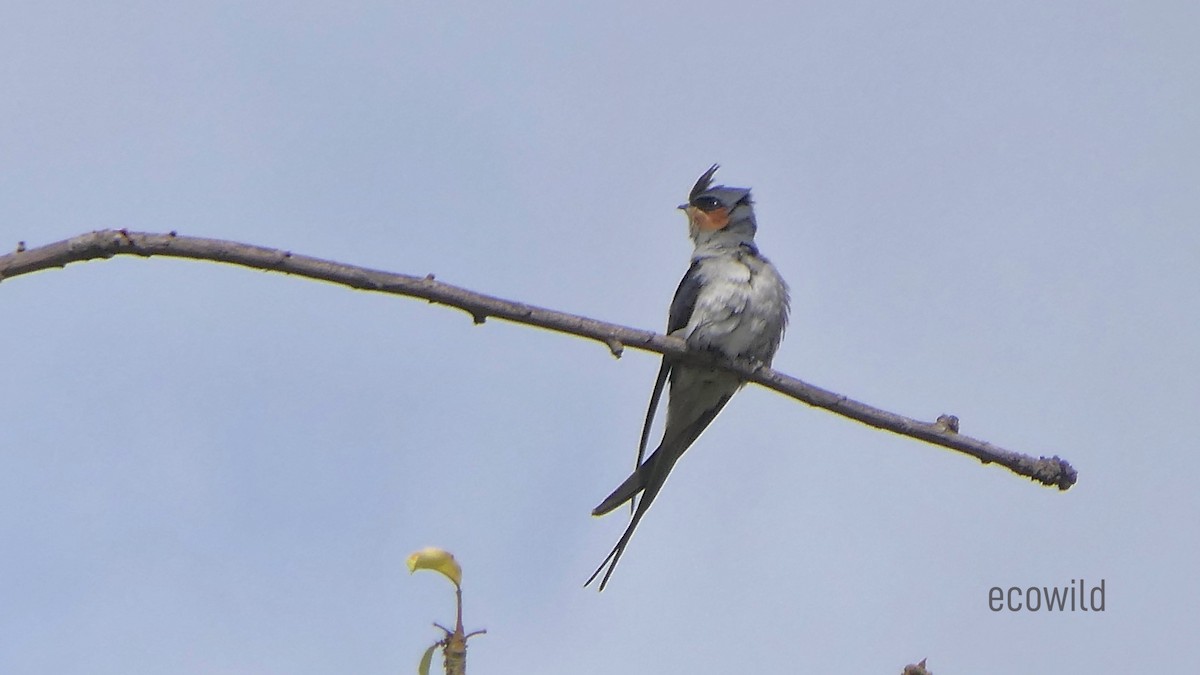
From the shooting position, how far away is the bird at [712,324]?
7211mm

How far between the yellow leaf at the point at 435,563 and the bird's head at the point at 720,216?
6.15 m

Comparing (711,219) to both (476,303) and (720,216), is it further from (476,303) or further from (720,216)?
(476,303)

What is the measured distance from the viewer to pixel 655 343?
470 cm

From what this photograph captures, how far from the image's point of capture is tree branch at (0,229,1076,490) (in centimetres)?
340

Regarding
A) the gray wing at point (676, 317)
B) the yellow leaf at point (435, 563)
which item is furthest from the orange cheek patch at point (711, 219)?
the yellow leaf at point (435, 563)

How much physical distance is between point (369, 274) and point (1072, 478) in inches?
94.1

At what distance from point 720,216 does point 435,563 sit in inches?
254

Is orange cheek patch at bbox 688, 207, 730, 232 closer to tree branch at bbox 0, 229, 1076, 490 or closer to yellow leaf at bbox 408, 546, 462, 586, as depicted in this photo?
tree branch at bbox 0, 229, 1076, 490

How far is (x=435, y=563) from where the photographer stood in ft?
7.77

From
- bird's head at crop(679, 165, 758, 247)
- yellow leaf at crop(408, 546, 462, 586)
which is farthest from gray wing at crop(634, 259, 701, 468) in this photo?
yellow leaf at crop(408, 546, 462, 586)

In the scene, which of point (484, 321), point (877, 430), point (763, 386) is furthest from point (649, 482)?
point (484, 321)

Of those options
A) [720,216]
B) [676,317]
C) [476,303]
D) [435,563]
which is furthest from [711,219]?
[435,563]

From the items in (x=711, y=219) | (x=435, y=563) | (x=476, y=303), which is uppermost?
(x=711, y=219)

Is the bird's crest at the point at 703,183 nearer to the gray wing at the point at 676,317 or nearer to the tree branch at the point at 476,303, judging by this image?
the gray wing at the point at 676,317
